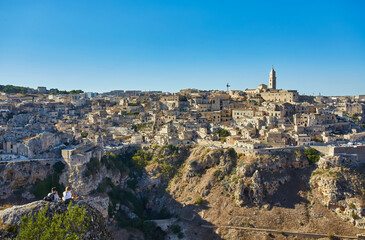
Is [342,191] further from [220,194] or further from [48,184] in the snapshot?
[48,184]

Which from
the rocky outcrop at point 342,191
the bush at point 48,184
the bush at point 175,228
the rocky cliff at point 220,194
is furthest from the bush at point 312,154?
the bush at point 48,184

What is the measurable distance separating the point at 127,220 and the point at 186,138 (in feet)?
52.2

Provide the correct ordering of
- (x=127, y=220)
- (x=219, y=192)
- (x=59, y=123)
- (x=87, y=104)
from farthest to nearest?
(x=87, y=104), (x=59, y=123), (x=219, y=192), (x=127, y=220)

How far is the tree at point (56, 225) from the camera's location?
413 inches

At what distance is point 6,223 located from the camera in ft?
37.4

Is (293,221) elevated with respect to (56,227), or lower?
lower

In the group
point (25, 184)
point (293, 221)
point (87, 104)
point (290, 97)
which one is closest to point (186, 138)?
point (293, 221)

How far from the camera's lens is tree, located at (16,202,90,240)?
10.5m

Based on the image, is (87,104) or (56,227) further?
(87,104)

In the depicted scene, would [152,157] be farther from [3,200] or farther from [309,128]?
[309,128]

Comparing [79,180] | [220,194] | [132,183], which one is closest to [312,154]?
[220,194]

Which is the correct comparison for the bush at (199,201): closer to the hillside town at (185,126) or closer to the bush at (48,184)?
the hillside town at (185,126)

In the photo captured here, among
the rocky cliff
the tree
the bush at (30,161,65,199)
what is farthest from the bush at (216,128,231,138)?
the tree

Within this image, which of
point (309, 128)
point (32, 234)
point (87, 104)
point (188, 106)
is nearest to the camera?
point (32, 234)
